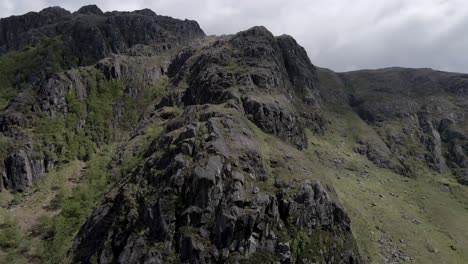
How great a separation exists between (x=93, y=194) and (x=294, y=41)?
132156 mm

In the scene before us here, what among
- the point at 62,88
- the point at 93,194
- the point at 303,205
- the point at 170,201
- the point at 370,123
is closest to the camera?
the point at 170,201

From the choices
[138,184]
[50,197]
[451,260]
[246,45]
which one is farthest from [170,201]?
[246,45]

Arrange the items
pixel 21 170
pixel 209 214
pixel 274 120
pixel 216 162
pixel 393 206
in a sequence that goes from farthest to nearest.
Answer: pixel 274 120
pixel 21 170
pixel 393 206
pixel 216 162
pixel 209 214

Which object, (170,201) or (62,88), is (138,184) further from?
(62,88)

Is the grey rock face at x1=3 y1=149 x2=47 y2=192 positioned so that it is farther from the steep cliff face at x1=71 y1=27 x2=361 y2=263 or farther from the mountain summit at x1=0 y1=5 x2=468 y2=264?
the steep cliff face at x1=71 y1=27 x2=361 y2=263

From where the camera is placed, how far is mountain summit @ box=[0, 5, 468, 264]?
7594 cm

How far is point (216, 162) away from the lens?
8069 cm

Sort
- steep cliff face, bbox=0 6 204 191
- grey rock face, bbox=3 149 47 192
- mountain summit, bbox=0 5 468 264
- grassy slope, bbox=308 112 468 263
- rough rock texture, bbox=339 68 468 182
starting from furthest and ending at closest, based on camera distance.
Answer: rough rock texture, bbox=339 68 468 182 → steep cliff face, bbox=0 6 204 191 → grey rock face, bbox=3 149 47 192 → grassy slope, bbox=308 112 468 263 → mountain summit, bbox=0 5 468 264

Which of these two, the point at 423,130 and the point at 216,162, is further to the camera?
the point at 423,130

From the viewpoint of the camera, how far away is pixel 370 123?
186125mm

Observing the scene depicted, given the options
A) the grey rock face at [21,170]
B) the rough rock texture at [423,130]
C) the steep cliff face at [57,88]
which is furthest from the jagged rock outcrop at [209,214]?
the rough rock texture at [423,130]

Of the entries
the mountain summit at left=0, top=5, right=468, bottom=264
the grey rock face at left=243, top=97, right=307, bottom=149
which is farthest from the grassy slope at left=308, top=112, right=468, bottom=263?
the grey rock face at left=243, top=97, right=307, bottom=149

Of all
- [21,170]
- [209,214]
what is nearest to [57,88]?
[21,170]

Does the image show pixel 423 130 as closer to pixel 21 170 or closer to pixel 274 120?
pixel 274 120
